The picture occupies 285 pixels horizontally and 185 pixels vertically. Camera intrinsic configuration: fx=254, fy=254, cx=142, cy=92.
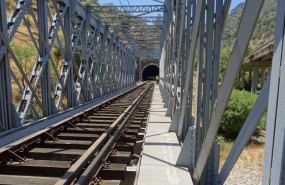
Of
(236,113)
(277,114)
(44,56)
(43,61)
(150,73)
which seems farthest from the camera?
(150,73)

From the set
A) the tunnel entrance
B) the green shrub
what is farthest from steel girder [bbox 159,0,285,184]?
the tunnel entrance

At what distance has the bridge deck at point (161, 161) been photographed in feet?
12.2

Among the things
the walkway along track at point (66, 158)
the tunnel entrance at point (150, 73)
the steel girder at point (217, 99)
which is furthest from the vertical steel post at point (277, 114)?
the tunnel entrance at point (150, 73)

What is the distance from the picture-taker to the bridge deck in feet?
12.2

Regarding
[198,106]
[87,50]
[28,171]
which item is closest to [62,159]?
[28,171]

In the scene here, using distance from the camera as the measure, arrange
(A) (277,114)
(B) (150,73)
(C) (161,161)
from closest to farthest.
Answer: (A) (277,114), (C) (161,161), (B) (150,73)

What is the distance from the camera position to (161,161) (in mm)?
4441

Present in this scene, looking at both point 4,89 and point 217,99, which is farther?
point 4,89

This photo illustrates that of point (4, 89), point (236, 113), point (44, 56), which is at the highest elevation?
point (44, 56)

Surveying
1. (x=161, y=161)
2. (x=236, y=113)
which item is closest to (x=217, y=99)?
(x=161, y=161)

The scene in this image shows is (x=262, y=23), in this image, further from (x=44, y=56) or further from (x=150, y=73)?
(x=150, y=73)

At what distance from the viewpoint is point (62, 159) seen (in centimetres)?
453

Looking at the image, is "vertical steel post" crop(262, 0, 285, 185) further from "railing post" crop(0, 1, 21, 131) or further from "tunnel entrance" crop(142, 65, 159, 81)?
"tunnel entrance" crop(142, 65, 159, 81)

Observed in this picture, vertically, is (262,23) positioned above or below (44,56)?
above
